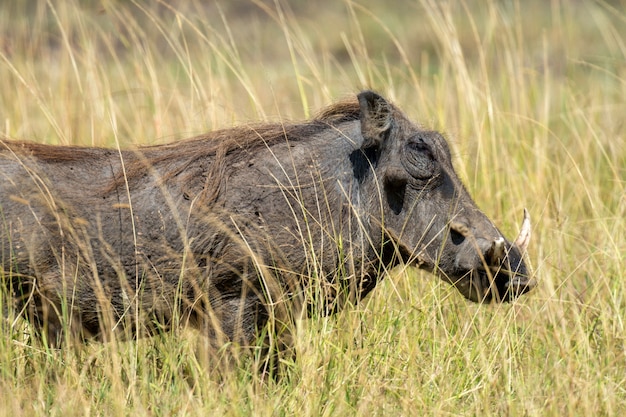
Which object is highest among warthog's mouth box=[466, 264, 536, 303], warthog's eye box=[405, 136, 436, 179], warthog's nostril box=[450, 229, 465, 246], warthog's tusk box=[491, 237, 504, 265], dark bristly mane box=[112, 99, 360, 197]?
dark bristly mane box=[112, 99, 360, 197]

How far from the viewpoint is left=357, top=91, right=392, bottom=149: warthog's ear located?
11.5 feet

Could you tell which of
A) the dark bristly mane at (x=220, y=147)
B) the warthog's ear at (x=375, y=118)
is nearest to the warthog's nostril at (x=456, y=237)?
the warthog's ear at (x=375, y=118)

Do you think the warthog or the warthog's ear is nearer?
the warthog

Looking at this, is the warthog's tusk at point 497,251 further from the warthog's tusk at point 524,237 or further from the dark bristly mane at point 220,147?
the dark bristly mane at point 220,147

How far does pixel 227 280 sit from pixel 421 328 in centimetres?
72

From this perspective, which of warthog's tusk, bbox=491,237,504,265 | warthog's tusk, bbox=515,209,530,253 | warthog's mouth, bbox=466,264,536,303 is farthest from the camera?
warthog's tusk, bbox=515,209,530,253

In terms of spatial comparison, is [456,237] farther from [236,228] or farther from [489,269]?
[236,228]

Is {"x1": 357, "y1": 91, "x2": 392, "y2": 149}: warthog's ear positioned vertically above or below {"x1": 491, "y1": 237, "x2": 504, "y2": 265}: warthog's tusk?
above

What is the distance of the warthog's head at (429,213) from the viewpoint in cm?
350

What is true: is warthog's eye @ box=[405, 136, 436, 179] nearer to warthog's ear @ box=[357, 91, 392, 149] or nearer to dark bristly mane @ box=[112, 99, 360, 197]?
warthog's ear @ box=[357, 91, 392, 149]

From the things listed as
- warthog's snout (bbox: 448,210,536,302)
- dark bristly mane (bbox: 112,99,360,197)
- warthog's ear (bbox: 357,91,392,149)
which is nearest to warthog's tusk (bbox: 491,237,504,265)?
warthog's snout (bbox: 448,210,536,302)

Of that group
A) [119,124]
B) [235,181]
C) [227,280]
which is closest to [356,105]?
[235,181]

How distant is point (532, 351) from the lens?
3.63m

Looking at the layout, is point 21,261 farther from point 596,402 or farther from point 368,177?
point 596,402
